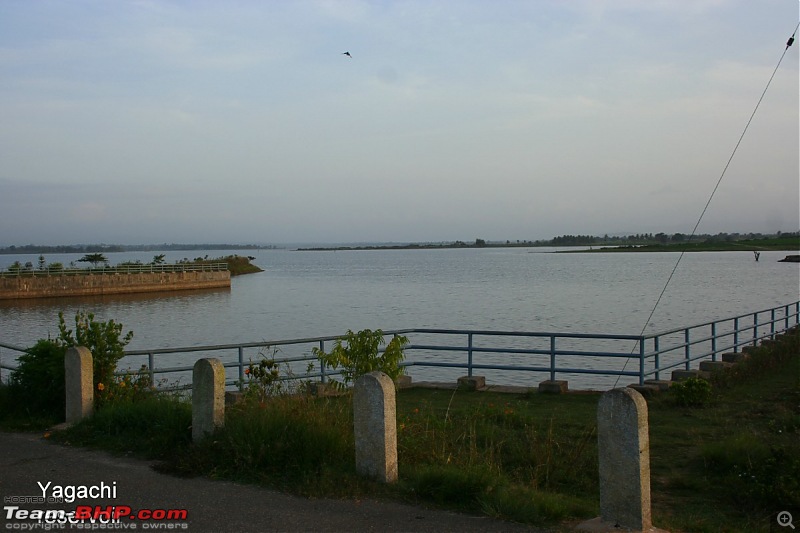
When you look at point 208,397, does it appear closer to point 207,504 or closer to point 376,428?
point 207,504

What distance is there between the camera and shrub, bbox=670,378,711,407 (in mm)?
12250

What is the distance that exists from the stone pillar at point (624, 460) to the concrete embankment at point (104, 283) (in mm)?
63135

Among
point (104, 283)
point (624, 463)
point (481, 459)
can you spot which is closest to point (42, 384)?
point (481, 459)

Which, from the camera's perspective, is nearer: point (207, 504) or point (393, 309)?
point (207, 504)

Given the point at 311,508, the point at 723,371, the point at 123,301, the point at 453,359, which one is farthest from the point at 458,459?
the point at 123,301

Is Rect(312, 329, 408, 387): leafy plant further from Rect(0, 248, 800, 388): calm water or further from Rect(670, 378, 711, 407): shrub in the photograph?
Rect(0, 248, 800, 388): calm water

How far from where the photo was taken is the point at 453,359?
27.1m

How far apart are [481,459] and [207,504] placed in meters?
2.90

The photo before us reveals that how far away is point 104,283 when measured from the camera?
67.1 m

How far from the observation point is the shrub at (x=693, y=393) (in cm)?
1225

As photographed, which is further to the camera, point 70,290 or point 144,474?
point 70,290

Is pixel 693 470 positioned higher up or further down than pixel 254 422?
further down

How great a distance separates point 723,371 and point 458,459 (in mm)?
9785

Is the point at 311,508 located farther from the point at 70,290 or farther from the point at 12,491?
the point at 70,290
